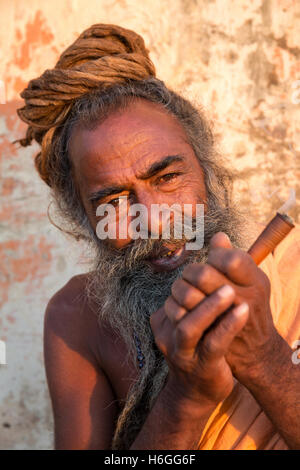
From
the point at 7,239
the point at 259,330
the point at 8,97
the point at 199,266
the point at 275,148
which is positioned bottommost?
the point at 7,239

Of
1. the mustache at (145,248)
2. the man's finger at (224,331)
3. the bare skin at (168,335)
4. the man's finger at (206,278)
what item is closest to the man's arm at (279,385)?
the bare skin at (168,335)

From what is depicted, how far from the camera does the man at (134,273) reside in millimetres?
1597

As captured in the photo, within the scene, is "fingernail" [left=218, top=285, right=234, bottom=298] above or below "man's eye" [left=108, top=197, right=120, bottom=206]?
above

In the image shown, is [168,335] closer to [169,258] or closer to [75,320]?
[169,258]

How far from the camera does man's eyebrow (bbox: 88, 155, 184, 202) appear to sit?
2.13 meters

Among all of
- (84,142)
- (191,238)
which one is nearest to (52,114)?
(84,142)

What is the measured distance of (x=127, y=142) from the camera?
215cm

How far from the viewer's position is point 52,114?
241 cm

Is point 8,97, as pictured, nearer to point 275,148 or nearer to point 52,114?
point 52,114

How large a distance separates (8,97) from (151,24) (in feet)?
3.49

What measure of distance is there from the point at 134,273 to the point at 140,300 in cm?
12

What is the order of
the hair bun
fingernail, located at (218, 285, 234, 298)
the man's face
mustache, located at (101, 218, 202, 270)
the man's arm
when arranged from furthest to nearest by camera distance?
the hair bun < the man's face < mustache, located at (101, 218, 202, 270) < the man's arm < fingernail, located at (218, 285, 234, 298)

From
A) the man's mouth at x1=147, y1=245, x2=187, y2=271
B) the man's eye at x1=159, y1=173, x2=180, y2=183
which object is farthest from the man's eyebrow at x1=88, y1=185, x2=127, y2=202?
the man's mouth at x1=147, y1=245, x2=187, y2=271

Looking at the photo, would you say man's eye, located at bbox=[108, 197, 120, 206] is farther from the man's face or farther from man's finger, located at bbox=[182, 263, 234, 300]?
man's finger, located at bbox=[182, 263, 234, 300]
